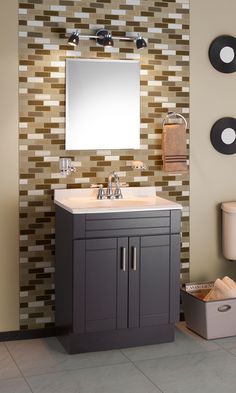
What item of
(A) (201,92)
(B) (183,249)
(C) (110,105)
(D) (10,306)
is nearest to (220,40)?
(A) (201,92)

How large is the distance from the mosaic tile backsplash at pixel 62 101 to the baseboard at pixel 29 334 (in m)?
0.04

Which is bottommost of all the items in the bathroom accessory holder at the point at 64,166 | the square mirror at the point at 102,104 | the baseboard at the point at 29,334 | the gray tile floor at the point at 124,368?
the gray tile floor at the point at 124,368

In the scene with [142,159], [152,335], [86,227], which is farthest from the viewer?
[142,159]

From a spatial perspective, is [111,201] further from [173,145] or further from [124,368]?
[124,368]

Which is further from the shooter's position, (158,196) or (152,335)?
(158,196)

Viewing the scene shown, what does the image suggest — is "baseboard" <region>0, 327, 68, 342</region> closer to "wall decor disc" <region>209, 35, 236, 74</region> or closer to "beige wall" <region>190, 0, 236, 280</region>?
"beige wall" <region>190, 0, 236, 280</region>

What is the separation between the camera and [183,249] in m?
5.07

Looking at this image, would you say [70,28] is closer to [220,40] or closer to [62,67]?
[62,67]

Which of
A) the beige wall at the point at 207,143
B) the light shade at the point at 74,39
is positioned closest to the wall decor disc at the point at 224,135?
the beige wall at the point at 207,143

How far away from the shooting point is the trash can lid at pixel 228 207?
492 centimetres

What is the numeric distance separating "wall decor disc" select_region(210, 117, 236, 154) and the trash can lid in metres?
0.37

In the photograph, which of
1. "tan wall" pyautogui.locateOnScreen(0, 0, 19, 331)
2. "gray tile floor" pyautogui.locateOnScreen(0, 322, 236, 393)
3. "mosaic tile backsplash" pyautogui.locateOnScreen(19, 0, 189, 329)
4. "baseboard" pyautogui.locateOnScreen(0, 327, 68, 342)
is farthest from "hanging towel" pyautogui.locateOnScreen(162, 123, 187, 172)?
"baseboard" pyautogui.locateOnScreen(0, 327, 68, 342)

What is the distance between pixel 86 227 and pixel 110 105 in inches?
37.6

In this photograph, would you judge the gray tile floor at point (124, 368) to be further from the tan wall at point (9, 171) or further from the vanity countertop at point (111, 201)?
the vanity countertop at point (111, 201)
